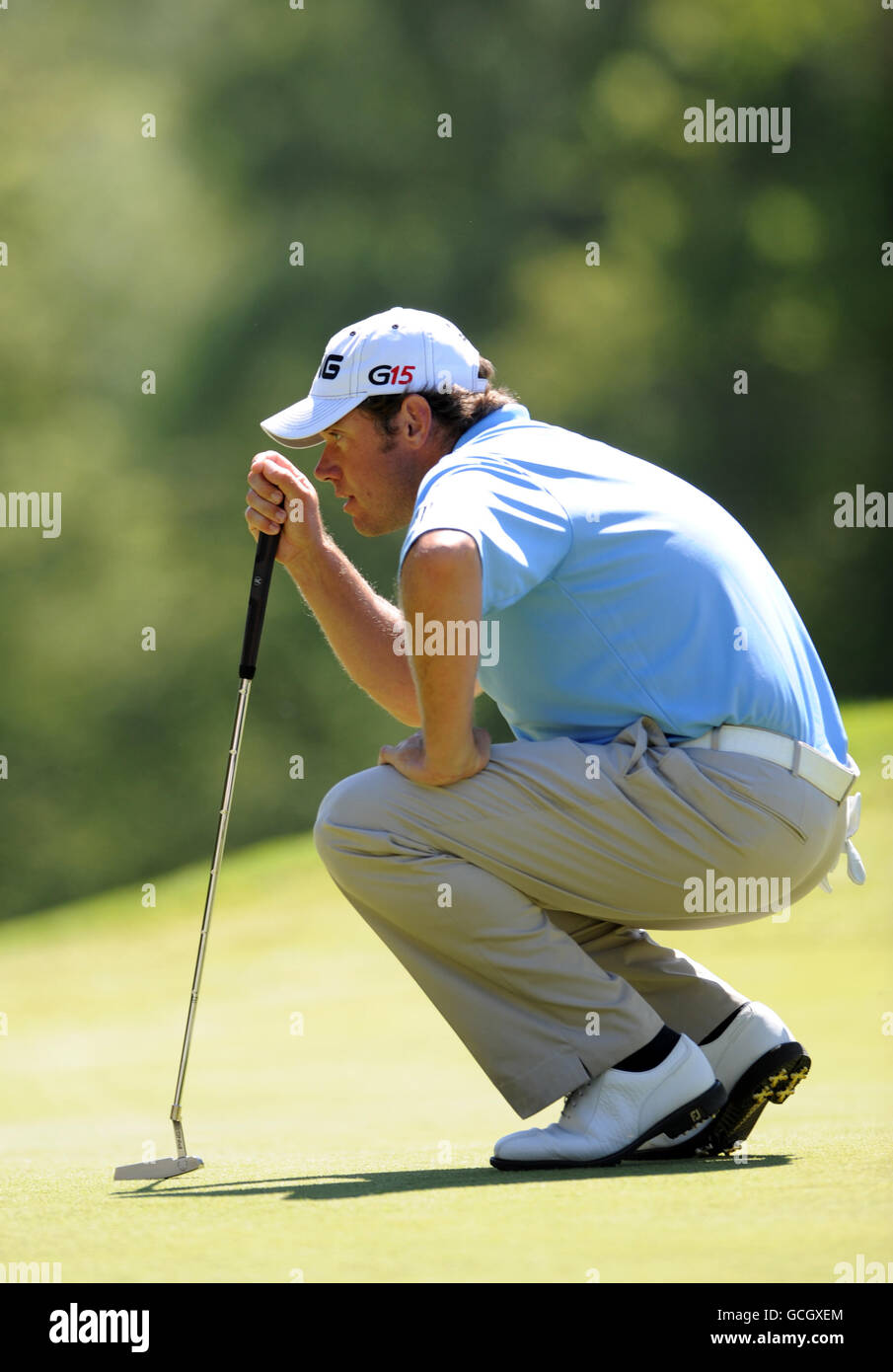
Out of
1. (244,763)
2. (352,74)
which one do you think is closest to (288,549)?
(244,763)

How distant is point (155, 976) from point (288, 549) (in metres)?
3.15

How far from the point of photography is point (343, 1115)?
10.4ft

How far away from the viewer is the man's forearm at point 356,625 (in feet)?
7.20

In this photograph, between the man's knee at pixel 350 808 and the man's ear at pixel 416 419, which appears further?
the man's ear at pixel 416 419

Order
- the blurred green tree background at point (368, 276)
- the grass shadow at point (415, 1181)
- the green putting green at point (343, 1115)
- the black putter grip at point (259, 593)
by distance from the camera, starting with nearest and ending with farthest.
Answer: the green putting green at point (343, 1115)
the grass shadow at point (415, 1181)
the black putter grip at point (259, 593)
the blurred green tree background at point (368, 276)

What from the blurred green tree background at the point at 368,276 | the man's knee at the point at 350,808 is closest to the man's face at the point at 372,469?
the man's knee at the point at 350,808

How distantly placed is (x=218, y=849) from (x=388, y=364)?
641mm

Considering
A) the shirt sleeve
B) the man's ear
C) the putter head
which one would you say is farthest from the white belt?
the putter head

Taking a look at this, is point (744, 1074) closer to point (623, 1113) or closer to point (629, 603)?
point (623, 1113)

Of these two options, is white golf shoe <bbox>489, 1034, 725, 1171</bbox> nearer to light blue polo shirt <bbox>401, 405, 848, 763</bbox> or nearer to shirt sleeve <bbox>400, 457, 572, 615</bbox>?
light blue polo shirt <bbox>401, 405, 848, 763</bbox>

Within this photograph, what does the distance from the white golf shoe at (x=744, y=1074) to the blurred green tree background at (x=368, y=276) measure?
482 cm

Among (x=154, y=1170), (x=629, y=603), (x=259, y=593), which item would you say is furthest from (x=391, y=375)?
(x=154, y=1170)

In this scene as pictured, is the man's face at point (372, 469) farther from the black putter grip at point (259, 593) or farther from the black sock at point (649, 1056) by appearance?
the black sock at point (649, 1056)

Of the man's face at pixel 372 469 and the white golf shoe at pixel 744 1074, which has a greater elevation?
the man's face at pixel 372 469
